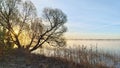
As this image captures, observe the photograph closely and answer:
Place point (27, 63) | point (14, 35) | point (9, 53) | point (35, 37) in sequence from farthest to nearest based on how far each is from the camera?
point (35, 37), point (14, 35), point (9, 53), point (27, 63)

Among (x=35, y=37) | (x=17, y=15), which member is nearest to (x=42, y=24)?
(x=35, y=37)

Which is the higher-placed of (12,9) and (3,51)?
(12,9)

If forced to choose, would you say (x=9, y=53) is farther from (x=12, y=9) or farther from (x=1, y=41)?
(x=12, y=9)

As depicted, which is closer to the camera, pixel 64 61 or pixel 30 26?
pixel 64 61

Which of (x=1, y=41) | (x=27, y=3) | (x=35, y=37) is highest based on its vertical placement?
(x=27, y=3)

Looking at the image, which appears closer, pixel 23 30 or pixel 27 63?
pixel 27 63

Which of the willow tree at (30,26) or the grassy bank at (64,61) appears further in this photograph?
the willow tree at (30,26)

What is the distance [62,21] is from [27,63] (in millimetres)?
16062

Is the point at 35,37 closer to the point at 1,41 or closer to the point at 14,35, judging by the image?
the point at 14,35

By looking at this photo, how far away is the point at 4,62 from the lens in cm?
1159

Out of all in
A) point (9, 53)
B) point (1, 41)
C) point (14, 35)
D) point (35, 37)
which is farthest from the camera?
point (35, 37)

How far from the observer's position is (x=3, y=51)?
41.2 feet

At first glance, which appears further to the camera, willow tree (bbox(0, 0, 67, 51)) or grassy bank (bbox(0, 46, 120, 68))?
willow tree (bbox(0, 0, 67, 51))

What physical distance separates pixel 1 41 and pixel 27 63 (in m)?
1.89
